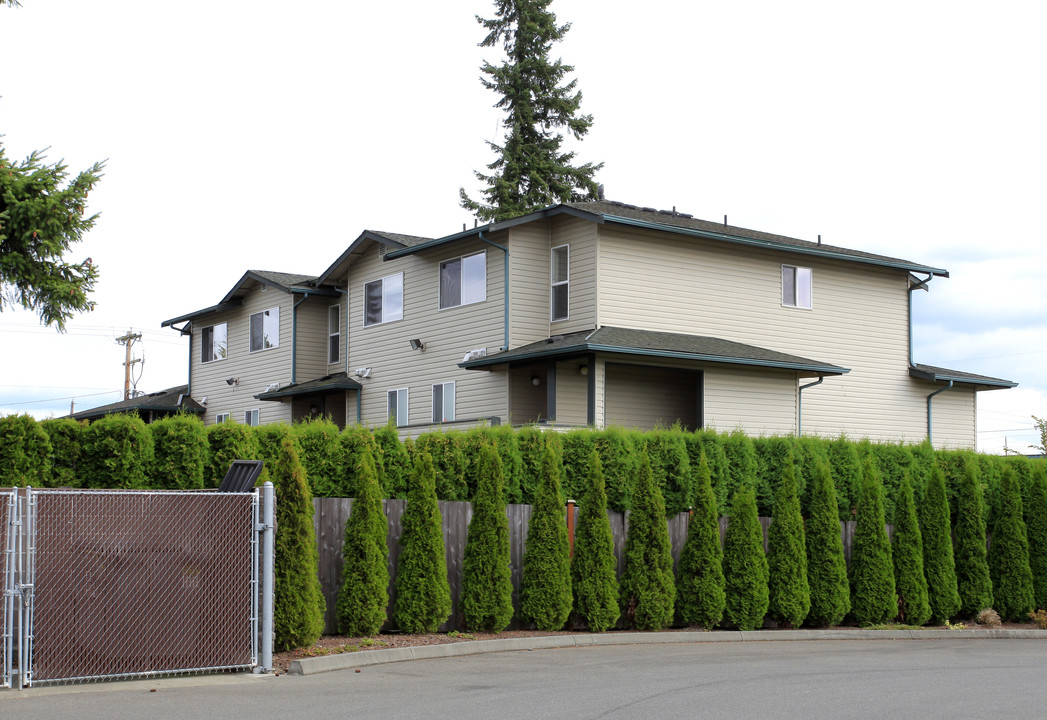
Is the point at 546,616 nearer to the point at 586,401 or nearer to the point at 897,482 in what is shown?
the point at 897,482

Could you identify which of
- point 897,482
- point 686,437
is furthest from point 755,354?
point 686,437

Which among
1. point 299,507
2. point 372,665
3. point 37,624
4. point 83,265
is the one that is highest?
point 83,265

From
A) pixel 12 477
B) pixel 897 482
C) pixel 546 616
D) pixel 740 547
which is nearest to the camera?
pixel 12 477

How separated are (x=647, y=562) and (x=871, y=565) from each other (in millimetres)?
3996

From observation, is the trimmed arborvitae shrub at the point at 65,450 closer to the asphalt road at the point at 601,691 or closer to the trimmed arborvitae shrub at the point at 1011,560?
the asphalt road at the point at 601,691

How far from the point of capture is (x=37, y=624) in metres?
9.87

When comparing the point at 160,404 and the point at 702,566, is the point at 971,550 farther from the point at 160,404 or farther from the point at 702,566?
the point at 160,404

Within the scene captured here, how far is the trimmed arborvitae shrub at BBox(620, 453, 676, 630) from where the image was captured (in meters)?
15.2

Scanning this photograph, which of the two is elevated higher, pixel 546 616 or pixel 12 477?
pixel 12 477

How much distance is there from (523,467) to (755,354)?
1068 centimetres

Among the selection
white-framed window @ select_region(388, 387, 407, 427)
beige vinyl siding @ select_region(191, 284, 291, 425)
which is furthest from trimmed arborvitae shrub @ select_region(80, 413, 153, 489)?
beige vinyl siding @ select_region(191, 284, 291, 425)

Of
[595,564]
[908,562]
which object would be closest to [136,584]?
[595,564]

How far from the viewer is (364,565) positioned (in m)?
13.1

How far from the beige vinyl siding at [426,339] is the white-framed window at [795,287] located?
742 cm
